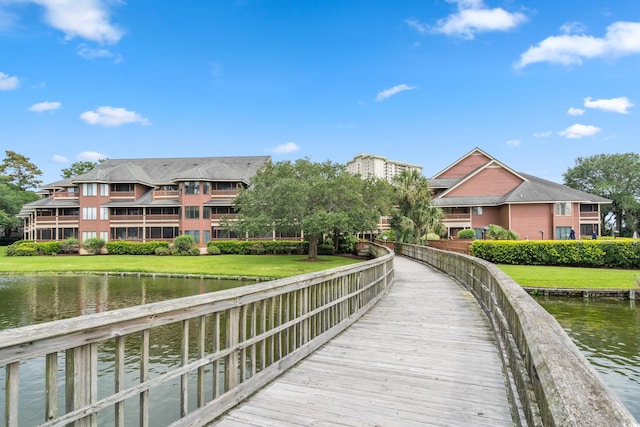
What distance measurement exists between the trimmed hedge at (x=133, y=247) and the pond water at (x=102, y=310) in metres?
12.7

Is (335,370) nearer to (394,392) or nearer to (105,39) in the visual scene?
(394,392)

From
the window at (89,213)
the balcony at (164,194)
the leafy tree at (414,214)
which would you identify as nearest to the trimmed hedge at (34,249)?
the window at (89,213)

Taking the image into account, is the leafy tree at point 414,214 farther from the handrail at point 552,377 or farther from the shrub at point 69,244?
the shrub at point 69,244

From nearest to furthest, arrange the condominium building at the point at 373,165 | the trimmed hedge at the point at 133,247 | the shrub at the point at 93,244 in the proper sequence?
1. the trimmed hedge at the point at 133,247
2. the shrub at the point at 93,244
3. the condominium building at the point at 373,165

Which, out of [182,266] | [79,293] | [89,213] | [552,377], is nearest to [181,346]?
[552,377]

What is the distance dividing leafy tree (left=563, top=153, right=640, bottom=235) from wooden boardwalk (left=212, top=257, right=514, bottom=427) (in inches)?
2282

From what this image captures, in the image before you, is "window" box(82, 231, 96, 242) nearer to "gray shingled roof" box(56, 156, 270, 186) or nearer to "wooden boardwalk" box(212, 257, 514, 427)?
"gray shingled roof" box(56, 156, 270, 186)

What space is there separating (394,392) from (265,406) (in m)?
1.47

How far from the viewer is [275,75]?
34.5 metres

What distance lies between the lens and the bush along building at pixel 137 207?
130 ft

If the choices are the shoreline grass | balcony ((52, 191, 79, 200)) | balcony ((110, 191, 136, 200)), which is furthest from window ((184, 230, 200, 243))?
balcony ((52, 191, 79, 200))

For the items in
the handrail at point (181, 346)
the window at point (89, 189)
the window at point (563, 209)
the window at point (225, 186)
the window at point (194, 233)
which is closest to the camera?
the handrail at point (181, 346)

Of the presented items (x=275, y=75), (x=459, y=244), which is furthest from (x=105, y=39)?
(x=459, y=244)

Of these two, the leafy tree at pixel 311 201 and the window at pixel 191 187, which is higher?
the window at pixel 191 187
